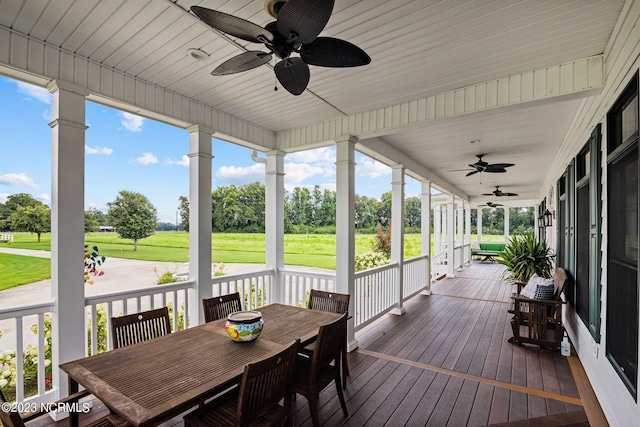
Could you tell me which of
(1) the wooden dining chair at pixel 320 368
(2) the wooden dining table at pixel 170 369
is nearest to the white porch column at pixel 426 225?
(1) the wooden dining chair at pixel 320 368

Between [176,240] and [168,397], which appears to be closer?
[168,397]

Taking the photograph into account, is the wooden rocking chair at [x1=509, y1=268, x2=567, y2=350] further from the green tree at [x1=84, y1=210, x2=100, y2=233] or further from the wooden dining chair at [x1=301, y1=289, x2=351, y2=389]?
the green tree at [x1=84, y1=210, x2=100, y2=233]

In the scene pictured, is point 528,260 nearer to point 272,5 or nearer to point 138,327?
point 272,5

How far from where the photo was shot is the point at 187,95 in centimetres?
336

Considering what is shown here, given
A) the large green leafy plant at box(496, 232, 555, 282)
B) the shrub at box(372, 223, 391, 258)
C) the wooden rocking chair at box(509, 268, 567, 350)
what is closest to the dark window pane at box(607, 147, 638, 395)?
the wooden rocking chair at box(509, 268, 567, 350)

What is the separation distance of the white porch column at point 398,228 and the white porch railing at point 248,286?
7.80 ft

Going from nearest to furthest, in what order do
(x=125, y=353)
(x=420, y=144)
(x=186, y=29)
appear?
1. (x=125, y=353)
2. (x=186, y=29)
3. (x=420, y=144)

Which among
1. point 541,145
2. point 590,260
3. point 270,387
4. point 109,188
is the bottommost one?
point 270,387

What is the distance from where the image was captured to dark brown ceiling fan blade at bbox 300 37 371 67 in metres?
1.69

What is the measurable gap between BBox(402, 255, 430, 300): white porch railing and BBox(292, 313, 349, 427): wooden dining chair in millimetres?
3713

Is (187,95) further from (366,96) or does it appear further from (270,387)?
(270,387)

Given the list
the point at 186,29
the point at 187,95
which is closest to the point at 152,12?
the point at 186,29

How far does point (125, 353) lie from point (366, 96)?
3.07 m

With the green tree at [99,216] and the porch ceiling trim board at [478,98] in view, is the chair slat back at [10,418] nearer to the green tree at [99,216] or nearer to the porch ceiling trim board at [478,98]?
the green tree at [99,216]
